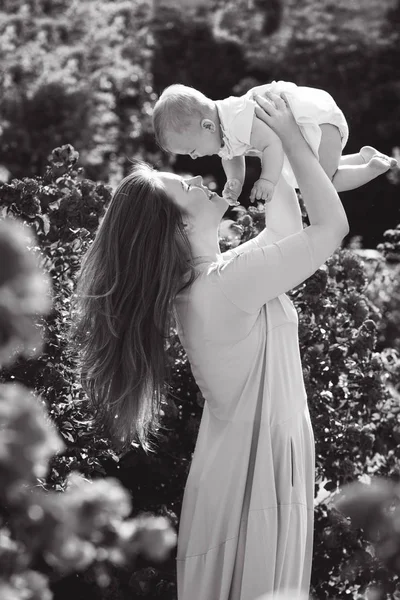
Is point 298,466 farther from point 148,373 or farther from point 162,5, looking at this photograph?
point 162,5

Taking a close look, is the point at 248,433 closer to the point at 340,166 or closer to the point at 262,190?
the point at 262,190

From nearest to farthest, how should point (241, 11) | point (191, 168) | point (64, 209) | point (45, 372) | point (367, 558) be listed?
point (45, 372) → point (367, 558) → point (64, 209) → point (191, 168) → point (241, 11)

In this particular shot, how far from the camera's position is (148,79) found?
494 inches

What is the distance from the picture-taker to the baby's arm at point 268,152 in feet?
8.21

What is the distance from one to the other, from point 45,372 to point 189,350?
31.1 inches

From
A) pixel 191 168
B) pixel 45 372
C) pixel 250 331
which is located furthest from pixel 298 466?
pixel 191 168

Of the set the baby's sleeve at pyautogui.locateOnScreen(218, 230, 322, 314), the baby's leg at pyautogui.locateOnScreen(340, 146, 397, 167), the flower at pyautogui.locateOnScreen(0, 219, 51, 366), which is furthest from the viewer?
the baby's leg at pyautogui.locateOnScreen(340, 146, 397, 167)

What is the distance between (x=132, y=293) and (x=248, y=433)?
1.53ft

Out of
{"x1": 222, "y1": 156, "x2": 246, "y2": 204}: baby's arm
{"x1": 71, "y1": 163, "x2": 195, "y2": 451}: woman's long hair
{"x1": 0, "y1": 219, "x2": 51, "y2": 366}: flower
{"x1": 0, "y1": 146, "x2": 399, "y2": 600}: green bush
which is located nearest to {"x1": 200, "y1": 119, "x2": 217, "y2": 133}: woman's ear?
{"x1": 222, "y1": 156, "x2": 246, "y2": 204}: baby's arm

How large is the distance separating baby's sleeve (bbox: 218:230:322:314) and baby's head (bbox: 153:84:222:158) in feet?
1.74

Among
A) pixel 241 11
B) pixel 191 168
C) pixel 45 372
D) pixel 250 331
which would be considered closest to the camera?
pixel 250 331

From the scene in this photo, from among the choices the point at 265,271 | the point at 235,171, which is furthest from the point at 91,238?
the point at 265,271

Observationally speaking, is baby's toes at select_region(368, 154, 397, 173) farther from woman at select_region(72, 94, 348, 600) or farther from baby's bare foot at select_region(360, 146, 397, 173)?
woman at select_region(72, 94, 348, 600)

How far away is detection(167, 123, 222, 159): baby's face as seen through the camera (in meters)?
Result: 2.70
